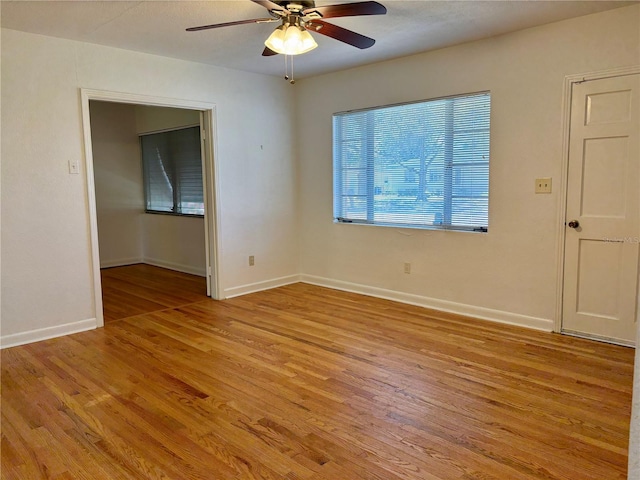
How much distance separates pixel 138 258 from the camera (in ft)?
24.4

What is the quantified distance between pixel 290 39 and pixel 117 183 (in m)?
5.13

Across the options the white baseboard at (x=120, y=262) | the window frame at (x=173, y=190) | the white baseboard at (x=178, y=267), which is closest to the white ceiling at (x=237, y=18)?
the window frame at (x=173, y=190)

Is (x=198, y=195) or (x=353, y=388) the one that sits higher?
(x=198, y=195)

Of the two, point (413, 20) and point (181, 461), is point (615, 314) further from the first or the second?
point (181, 461)

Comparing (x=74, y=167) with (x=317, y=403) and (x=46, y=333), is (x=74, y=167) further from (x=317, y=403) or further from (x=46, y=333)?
(x=317, y=403)

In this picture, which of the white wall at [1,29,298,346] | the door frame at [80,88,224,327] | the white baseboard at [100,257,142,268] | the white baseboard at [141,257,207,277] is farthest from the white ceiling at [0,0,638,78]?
the white baseboard at [100,257,142,268]

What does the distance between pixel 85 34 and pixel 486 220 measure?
3.66m

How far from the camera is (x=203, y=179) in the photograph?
16.5 ft

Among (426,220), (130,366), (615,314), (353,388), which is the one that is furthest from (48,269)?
(615,314)

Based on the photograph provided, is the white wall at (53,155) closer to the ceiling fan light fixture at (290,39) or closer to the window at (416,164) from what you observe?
the window at (416,164)

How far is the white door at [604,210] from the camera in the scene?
3.40 m

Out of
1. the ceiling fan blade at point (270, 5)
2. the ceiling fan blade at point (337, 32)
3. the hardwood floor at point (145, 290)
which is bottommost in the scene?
the hardwood floor at point (145, 290)

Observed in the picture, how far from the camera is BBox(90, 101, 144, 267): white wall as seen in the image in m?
6.94

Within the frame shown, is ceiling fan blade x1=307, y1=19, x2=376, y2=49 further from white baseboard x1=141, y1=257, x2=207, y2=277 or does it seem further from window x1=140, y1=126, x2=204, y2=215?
white baseboard x1=141, y1=257, x2=207, y2=277
